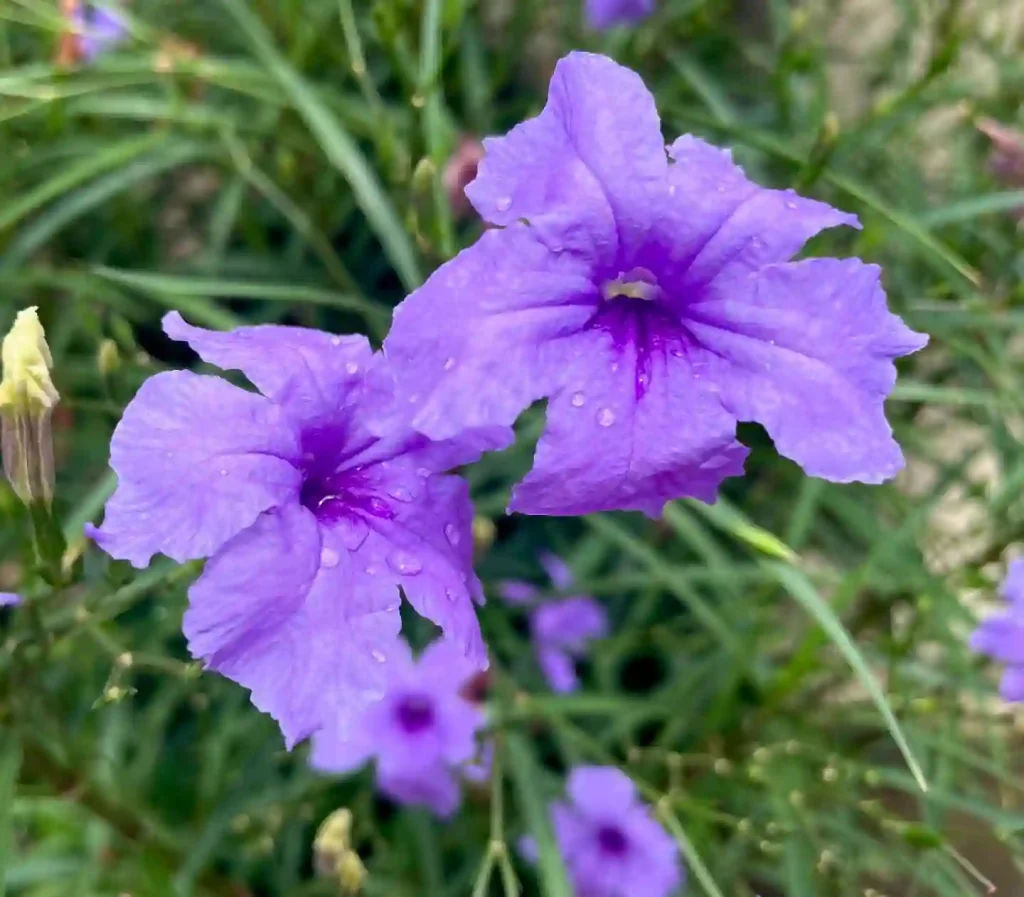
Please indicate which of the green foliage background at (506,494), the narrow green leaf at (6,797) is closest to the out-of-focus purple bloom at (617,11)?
the green foliage background at (506,494)

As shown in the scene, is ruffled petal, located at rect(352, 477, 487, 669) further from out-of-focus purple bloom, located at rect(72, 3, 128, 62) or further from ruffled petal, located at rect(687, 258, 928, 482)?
out-of-focus purple bloom, located at rect(72, 3, 128, 62)

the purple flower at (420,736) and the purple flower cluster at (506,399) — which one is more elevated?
the purple flower cluster at (506,399)

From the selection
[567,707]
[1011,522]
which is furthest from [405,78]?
[1011,522]

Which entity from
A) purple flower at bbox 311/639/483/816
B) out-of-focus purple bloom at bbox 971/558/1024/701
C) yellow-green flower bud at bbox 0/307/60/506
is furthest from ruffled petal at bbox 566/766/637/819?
yellow-green flower bud at bbox 0/307/60/506

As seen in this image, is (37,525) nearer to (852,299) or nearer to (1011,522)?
(852,299)

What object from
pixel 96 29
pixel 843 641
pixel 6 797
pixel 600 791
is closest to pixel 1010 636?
pixel 843 641

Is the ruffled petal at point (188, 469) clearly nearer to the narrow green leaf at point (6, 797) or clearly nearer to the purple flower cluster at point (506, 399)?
the purple flower cluster at point (506, 399)

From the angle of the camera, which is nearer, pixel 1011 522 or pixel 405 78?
pixel 405 78
